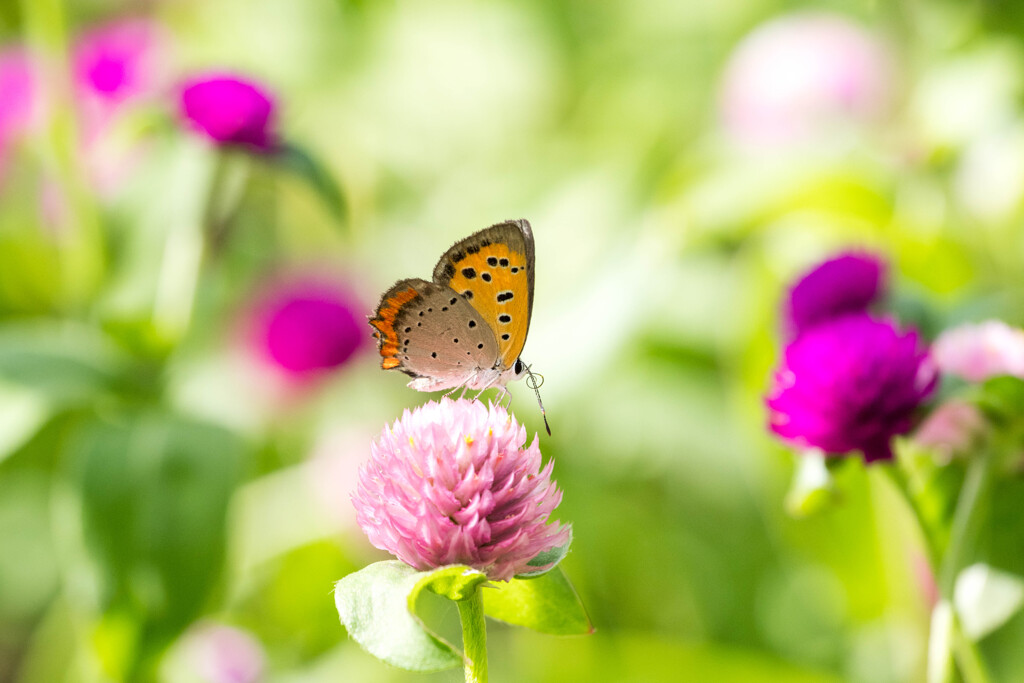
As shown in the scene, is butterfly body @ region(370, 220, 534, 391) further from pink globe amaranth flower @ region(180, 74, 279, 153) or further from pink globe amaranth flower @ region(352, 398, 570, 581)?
pink globe amaranth flower @ region(180, 74, 279, 153)

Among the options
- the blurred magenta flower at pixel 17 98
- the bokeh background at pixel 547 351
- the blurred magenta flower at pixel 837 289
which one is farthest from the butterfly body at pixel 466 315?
the blurred magenta flower at pixel 17 98

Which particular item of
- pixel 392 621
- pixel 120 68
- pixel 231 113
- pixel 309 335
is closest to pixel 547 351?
pixel 309 335

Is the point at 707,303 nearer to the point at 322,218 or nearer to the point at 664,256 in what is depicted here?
the point at 664,256

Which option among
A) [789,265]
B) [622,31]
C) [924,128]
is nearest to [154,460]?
[789,265]

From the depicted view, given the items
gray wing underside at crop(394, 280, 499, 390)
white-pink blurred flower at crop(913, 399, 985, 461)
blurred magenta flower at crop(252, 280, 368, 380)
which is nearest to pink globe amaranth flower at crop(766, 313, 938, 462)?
white-pink blurred flower at crop(913, 399, 985, 461)

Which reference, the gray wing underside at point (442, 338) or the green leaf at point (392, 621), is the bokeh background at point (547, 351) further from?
the green leaf at point (392, 621)

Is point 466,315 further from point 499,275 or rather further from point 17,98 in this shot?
point 17,98
